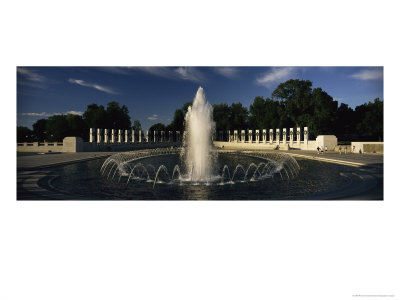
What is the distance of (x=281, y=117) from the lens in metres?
42.2

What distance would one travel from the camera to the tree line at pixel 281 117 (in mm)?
38688

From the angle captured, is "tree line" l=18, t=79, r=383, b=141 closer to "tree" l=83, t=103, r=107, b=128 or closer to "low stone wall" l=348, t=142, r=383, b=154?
"tree" l=83, t=103, r=107, b=128

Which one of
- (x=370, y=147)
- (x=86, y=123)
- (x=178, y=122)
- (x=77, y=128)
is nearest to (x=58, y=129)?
(x=77, y=128)

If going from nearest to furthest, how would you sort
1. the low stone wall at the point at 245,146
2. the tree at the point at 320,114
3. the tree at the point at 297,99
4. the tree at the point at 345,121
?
the low stone wall at the point at 245,146
the tree at the point at 320,114
the tree at the point at 297,99
the tree at the point at 345,121

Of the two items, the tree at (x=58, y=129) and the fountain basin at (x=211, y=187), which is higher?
the tree at (x=58, y=129)

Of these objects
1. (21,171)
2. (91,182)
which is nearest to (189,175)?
(91,182)

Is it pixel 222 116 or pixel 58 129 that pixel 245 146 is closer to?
pixel 222 116

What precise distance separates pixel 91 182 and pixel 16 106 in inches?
164

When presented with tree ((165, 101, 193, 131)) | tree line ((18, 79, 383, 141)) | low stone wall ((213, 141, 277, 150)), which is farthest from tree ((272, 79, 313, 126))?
tree ((165, 101, 193, 131))

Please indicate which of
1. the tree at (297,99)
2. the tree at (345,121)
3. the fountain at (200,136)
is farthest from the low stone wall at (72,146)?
the tree at (345,121)

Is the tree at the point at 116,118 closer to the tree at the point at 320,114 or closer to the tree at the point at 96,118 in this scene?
the tree at the point at 96,118

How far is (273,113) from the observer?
1706 inches

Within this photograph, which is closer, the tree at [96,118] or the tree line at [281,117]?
the tree line at [281,117]
